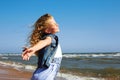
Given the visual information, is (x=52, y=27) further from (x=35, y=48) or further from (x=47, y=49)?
(x=35, y=48)

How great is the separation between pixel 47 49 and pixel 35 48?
1.22 feet

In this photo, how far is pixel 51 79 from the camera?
151 inches

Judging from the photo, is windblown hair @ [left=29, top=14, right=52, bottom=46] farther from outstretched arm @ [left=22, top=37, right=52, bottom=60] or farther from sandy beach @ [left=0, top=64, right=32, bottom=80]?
sandy beach @ [left=0, top=64, right=32, bottom=80]

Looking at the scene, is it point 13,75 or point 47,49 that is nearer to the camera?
point 47,49

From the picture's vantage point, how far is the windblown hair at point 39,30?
3.97 meters

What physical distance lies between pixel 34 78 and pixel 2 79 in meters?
10.1

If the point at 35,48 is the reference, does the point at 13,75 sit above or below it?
below

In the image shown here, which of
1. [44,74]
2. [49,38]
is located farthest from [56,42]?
[44,74]

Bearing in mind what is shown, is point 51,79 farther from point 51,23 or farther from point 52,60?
point 51,23

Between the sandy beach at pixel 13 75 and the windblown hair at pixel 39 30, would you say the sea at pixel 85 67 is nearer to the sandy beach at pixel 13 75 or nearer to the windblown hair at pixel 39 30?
the sandy beach at pixel 13 75

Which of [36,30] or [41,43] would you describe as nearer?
[41,43]

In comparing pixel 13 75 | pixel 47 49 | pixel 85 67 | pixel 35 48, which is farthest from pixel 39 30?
pixel 85 67

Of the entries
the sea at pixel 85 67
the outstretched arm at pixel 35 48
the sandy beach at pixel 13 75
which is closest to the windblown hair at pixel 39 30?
the outstretched arm at pixel 35 48

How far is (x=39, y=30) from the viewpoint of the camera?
400 cm
